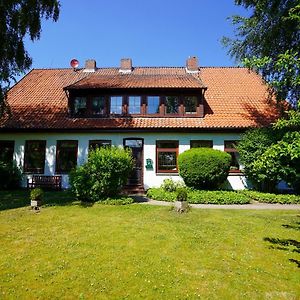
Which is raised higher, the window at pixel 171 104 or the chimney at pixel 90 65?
the chimney at pixel 90 65

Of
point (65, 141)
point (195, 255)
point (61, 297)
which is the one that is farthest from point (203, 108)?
point (61, 297)

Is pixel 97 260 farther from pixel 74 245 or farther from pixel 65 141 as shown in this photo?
pixel 65 141

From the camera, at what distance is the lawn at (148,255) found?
582 cm

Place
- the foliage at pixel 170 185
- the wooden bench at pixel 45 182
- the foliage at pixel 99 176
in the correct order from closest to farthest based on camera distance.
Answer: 1. the foliage at pixel 99 176
2. the foliage at pixel 170 185
3. the wooden bench at pixel 45 182

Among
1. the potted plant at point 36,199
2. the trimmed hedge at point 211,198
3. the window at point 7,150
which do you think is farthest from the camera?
the window at point 7,150

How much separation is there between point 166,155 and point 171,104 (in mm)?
3535

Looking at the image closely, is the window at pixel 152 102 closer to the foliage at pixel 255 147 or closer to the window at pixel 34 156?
the foliage at pixel 255 147

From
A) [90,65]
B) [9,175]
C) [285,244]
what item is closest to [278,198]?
[285,244]

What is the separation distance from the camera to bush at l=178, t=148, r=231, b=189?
16188 mm

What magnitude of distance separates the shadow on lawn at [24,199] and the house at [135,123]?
2.72 metres

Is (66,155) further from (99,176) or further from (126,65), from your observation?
(126,65)

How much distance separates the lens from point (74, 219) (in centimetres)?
1094

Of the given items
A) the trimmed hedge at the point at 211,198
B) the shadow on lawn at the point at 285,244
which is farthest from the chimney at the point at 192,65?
the shadow on lawn at the point at 285,244

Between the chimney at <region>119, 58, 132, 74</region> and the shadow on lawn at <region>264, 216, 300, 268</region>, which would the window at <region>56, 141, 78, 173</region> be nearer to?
the chimney at <region>119, 58, 132, 74</region>
